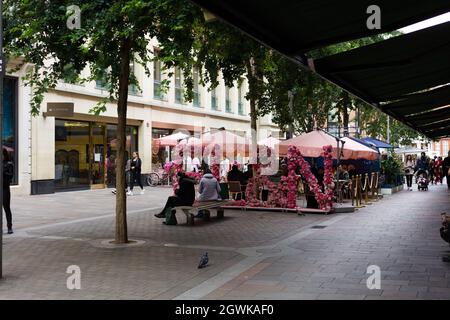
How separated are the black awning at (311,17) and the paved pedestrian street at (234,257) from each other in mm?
2886

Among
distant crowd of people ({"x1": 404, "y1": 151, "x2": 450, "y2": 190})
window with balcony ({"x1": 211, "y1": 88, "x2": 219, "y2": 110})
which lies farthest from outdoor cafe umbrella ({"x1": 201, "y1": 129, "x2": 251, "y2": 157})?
window with balcony ({"x1": 211, "y1": 88, "x2": 219, "y2": 110})


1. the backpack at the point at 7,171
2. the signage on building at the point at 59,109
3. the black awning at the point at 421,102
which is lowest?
the backpack at the point at 7,171

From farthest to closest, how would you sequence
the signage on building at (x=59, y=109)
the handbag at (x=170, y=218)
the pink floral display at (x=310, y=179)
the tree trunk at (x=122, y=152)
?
the signage on building at (x=59, y=109), the pink floral display at (x=310, y=179), the handbag at (x=170, y=218), the tree trunk at (x=122, y=152)

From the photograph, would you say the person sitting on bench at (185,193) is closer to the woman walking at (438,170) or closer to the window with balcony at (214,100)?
the woman walking at (438,170)

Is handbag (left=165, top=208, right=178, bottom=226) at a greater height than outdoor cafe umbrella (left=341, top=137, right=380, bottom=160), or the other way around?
outdoor cafe umbrella (left=341, top=137, right=380, bottom=160)

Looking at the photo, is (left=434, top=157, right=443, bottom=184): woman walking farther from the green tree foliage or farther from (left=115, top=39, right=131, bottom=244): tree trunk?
(left=115, top=39, right=131, bottom=244): tree trunk

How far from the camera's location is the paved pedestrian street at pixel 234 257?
20.7ft

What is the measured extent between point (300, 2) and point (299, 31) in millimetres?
853

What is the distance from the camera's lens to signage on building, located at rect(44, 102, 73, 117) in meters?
21.8

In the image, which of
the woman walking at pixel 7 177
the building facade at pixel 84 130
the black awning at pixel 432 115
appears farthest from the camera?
the building facade at pixel 84 130

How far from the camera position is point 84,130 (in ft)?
83.6

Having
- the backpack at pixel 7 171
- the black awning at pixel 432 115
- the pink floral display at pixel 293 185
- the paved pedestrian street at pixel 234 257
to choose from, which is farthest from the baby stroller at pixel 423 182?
the backpack at pixel 7 171

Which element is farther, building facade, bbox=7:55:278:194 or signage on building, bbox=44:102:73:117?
signage on building, bbox=44:102:73:117

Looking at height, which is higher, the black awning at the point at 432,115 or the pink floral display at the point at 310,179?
the black awning at the point at 432,115
